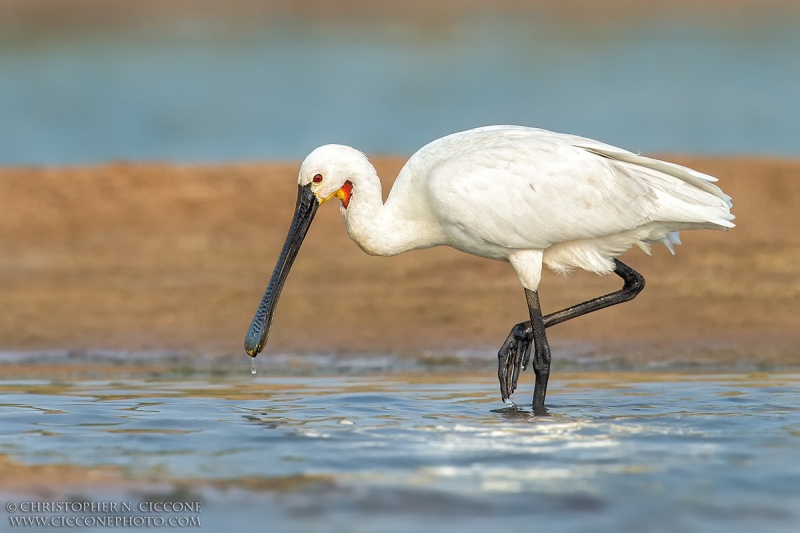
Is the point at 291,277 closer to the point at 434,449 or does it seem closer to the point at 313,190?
the point at 313,190

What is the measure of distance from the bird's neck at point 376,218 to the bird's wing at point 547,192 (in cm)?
31

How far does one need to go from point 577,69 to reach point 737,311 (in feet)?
44.4

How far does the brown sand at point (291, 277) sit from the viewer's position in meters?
12.6

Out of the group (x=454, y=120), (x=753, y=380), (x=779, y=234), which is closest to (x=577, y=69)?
(x=454, y=120)

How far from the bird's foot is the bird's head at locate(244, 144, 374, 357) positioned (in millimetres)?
1478

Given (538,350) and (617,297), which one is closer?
(538,350)

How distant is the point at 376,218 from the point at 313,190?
49cm

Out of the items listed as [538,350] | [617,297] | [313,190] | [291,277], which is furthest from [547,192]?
[291,277]

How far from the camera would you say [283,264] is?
9.88 metres

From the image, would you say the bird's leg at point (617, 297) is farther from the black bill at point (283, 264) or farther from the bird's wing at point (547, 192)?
the black bill at point (283, 264)

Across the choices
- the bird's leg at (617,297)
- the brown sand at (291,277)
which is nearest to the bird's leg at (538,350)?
the bird's leg at (617,297)
